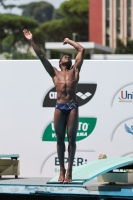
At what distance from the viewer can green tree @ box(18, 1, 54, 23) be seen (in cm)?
16459

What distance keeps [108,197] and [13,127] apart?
128 inches

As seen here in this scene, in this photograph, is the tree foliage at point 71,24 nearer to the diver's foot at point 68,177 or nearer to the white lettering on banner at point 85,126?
the white lettering on banner at point 85,126

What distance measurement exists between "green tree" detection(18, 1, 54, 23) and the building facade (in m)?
64.4

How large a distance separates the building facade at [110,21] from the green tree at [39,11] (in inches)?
2537

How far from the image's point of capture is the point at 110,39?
3841 inches

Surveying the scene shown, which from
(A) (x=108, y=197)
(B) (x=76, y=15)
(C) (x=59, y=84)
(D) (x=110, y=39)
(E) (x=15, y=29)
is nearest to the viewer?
(A) (x=108, y=197)

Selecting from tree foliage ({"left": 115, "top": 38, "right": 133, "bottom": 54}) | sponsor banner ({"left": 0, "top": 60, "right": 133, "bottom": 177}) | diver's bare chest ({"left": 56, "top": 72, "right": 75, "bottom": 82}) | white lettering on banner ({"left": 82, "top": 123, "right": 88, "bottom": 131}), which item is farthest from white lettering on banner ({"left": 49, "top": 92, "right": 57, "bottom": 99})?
tree foliage ({"left": 115, "top": 38, "right": 133, "bottom": 54})

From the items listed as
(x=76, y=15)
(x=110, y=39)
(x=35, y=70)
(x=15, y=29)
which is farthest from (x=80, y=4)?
(x=35, y=70)

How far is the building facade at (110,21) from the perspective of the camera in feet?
306

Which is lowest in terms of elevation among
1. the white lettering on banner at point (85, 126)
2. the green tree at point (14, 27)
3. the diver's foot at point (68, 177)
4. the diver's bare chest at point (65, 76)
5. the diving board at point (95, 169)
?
the diver's foot at point (68, 177)

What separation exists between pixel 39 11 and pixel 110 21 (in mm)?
70299

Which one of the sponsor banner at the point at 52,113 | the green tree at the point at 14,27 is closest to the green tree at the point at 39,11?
the green tree at the point at 14,27

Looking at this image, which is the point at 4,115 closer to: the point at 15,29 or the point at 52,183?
the point at 52,183

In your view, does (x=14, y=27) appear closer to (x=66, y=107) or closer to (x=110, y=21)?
(x=110, y=21)
